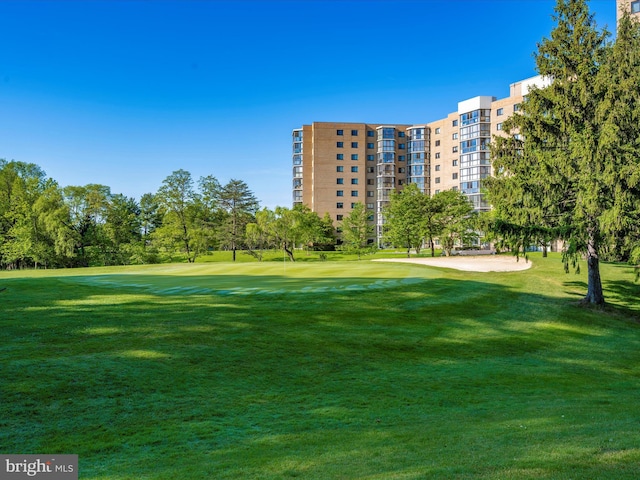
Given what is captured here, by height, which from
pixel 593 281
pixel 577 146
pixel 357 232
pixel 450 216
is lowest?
pixel 593 281

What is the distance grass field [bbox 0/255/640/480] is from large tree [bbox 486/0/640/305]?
13.8 ft

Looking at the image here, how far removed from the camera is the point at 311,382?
1057 cm

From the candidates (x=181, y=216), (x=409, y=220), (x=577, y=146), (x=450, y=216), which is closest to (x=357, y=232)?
(x=409, y=220)

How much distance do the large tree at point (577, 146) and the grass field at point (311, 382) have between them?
422 centimetres

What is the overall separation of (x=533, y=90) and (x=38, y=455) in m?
25.2

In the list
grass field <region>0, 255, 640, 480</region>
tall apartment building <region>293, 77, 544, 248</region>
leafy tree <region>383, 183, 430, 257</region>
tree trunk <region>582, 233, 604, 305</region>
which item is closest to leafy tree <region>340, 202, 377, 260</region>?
leafy tree <region>383, 183, 430, 257</region>

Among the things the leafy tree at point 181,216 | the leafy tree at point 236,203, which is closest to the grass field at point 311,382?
the leafy tree at point 181,216

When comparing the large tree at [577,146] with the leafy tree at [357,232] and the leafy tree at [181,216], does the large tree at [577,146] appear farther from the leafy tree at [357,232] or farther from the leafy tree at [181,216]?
the leafy tree at [181,216]

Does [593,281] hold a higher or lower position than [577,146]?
lower

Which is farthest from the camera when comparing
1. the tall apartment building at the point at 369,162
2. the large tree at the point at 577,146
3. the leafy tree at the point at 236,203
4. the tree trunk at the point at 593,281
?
the tall apartment building at the point at 369,162

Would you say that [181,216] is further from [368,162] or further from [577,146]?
[577,146]

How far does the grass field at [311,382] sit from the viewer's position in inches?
236

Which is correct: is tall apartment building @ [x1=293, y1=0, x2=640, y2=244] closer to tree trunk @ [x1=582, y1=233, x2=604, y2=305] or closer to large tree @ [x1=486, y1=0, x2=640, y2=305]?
large tree @ [x1=486, y1=0, x2=640, y2=305]

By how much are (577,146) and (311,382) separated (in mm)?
17459
